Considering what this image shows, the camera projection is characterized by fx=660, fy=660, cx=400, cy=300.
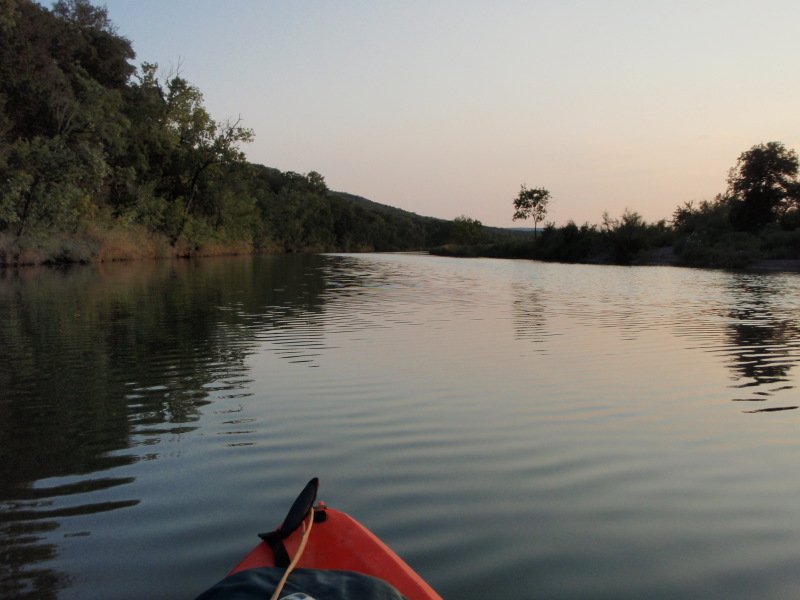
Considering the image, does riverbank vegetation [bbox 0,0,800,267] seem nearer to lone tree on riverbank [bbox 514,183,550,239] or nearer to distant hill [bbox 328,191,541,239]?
lone tree on riverbank [bbox 514,183,550,239]

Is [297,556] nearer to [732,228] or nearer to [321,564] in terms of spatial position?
[321,564]

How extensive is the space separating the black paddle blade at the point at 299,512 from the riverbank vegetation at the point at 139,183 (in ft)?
90.8

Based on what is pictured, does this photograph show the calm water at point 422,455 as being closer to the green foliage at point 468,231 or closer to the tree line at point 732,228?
the tree line at point 732,228

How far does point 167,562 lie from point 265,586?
107 centimetres

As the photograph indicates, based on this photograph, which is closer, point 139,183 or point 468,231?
point 139,183

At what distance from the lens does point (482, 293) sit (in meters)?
20.7

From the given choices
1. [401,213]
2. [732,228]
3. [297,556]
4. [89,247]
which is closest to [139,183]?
[89,247]

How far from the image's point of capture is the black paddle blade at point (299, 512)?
268 cm

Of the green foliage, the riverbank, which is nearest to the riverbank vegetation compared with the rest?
the riverbank

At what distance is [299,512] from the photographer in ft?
8.93

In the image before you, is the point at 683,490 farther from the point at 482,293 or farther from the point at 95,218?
the point at 95,218

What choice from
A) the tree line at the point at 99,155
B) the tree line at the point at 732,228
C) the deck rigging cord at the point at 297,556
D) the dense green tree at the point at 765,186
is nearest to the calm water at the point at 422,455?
the deck rigging cord at the point at 297,556

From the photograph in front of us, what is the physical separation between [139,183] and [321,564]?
1937 inches

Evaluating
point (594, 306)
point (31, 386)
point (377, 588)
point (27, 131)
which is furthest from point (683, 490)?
point (27, 131)
